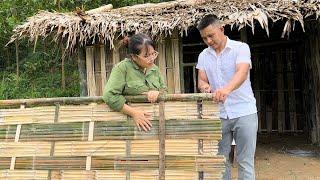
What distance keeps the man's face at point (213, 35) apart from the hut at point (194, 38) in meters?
2.48

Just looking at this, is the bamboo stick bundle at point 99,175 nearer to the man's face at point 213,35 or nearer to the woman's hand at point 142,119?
the woman's hand at point 142,119

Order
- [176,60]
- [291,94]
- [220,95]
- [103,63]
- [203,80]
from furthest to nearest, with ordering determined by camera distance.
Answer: [291,94]
[103,63]
[176,60]
[203,80]
[220,95]

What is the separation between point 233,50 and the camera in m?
3.39

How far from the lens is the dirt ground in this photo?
234 inches

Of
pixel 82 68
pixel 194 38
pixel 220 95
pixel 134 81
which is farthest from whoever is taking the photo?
pixel 194 38

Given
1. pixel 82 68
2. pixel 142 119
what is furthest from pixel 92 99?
pixel 82 68

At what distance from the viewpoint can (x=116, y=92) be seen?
10.3 ft

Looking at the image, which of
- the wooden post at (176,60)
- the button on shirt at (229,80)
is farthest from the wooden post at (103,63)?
the button on shirt at (229,80)

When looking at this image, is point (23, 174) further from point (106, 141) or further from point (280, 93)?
point (280, 93)

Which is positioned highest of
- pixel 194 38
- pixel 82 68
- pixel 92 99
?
pixel 194 38

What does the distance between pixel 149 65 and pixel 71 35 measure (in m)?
3.67

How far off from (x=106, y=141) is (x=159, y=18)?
11.7ft

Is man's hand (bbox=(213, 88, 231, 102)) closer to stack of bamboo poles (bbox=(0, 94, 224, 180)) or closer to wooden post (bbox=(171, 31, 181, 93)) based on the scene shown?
stack of bamboo poles (bbox=(0, 94, 224, 180))

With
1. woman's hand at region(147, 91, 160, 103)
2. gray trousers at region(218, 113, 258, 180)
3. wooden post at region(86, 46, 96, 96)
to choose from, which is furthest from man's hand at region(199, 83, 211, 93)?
wooden post at region(86, 46, 96, 96)
